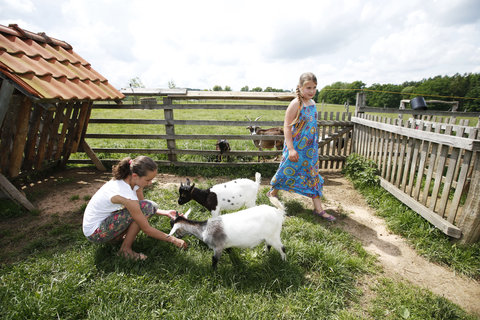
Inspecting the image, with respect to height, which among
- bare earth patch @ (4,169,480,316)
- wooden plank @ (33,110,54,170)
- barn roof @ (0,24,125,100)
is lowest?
bare earth patch @ (4,169,480,316)

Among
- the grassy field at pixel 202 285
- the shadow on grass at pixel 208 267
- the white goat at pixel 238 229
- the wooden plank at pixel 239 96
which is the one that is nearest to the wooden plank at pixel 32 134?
the grassy field at pixel 202 285

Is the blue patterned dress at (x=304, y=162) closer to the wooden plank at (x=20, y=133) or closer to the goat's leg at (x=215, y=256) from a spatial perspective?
the goat's leg at (x=215, y=256)

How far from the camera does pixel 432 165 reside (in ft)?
13.6

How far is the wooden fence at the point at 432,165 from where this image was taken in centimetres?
338

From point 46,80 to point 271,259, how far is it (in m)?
4.58

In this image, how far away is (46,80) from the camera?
13.1 ft

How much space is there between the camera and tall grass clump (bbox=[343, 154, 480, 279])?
3.31 m

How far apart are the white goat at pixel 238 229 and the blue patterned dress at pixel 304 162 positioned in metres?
1.36

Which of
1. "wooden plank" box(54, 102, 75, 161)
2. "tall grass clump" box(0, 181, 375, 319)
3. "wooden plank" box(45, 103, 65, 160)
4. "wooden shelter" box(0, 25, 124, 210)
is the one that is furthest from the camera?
"wooden plank" box(54, 102, 75, 161)

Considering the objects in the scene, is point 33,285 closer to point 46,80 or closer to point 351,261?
point 46,80

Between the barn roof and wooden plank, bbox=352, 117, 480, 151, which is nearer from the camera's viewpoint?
wooden plank, bbox=352, 117, 480, 151

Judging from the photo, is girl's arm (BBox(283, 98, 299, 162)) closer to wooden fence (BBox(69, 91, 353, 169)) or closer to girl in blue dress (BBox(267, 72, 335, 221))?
girl in blue dress (BBox(267, 72, 335, 221))

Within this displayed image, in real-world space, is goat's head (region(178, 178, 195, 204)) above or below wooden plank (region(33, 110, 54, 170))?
below

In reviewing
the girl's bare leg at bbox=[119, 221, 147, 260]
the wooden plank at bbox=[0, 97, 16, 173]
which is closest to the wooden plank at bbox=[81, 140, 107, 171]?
the wooden plank at bbox=[0, 97, 16, 173]
